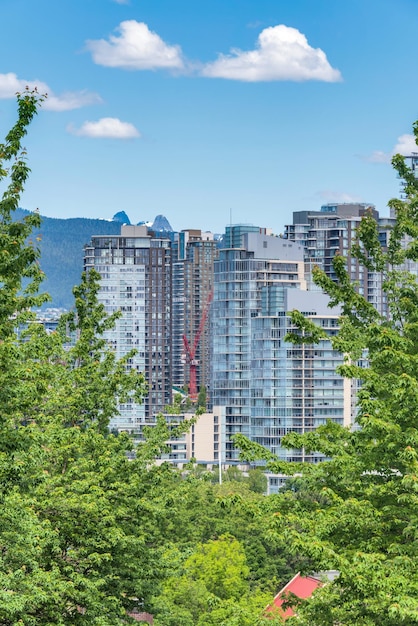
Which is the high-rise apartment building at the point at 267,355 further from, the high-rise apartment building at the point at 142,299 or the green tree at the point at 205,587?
the green tree at the point at 205,587

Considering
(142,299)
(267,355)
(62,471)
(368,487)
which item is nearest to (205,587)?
(62,471)

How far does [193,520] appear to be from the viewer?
67.0m

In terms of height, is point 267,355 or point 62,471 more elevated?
point 62,471

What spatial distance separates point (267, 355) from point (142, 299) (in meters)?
53.1

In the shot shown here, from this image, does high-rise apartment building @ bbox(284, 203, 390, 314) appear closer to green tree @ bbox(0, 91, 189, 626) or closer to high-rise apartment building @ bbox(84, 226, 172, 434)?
high-rise apartment building @ bbox(84, 226, 172, 434)

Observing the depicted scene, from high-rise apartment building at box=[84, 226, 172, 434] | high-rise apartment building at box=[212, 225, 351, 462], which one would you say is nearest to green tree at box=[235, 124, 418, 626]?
high-rise apartment building at box=[212, 225, 351, 462]

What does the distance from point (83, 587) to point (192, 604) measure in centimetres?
2646

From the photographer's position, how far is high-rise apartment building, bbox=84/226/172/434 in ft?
583

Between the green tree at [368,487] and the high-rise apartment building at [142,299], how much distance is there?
519 feet

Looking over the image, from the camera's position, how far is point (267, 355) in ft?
427

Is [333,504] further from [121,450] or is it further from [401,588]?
[121,450]

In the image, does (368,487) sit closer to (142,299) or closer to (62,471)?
(62,471)

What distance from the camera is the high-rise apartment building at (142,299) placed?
178 meters

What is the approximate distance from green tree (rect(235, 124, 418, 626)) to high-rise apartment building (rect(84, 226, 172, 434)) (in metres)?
158
